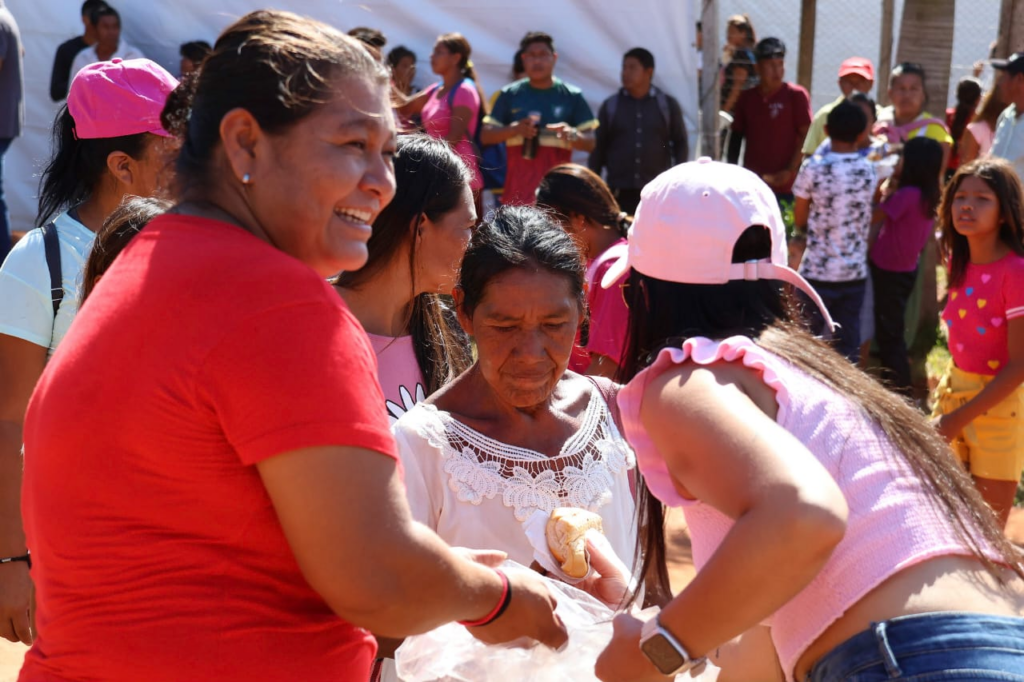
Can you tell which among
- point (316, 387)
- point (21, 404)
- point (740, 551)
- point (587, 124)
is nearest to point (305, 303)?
point (316, 387)

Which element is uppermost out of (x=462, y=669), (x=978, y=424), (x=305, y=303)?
(x=305, y=303)

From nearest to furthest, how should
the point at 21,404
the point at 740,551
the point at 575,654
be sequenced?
1. the point at 740,551
2. the point at 575,654
3. the point at 21,404

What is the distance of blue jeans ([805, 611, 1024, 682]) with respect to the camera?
173 cm

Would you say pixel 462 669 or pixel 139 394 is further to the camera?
pixel 462 669

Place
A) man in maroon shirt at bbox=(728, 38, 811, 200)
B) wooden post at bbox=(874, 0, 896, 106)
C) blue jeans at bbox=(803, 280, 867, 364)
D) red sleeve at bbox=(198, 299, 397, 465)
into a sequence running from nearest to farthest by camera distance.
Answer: red sleeve at bbox=(198, 299, 397, 465), blue jeans at bbox=(803, 280, 867, 364), man in maroon shirt at bbox=(728, 38, 811, 200), wooden post at bbox=(874, 0, 896, 106)

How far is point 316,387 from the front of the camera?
56.7 inches

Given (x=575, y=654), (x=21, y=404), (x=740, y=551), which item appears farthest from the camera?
(x=21, y=404)

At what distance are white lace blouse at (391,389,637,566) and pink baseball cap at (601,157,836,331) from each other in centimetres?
73

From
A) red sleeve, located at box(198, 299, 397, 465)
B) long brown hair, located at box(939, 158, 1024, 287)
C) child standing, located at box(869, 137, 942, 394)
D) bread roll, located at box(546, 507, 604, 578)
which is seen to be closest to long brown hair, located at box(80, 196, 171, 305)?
bread roll, located at box(546, 507, 604, 578)

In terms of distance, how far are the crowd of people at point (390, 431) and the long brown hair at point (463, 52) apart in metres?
6.73

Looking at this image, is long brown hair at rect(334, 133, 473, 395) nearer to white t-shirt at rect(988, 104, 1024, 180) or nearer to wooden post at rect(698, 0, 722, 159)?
white t-shirt at rect(988, 104, 1024, 180)

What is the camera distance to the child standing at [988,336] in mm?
4848

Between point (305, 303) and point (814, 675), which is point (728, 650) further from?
point (305, 303)

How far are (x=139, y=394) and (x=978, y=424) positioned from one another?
14.2ft
